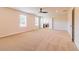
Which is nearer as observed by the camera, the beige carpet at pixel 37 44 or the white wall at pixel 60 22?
the beige carpet at pixel 37 44

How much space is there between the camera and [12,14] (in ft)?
25.6

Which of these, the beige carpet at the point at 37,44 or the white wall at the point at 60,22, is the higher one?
the white wall at the point at 60,22

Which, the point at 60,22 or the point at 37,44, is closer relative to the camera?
the point at 37,44

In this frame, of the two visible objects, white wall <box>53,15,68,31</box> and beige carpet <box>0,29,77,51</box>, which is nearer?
beige carpet <box>0,29,77,51</box>

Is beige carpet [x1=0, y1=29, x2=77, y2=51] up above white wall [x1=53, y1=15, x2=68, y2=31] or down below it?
below

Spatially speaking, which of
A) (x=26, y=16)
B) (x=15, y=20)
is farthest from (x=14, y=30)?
(x=26, y=16)

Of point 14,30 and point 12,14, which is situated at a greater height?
point 12,14

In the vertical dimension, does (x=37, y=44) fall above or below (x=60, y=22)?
below
